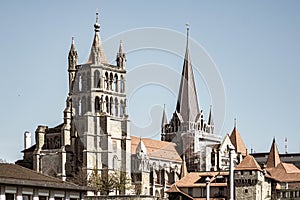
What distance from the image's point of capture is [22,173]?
164 feet

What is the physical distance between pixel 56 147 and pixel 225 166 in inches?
1545

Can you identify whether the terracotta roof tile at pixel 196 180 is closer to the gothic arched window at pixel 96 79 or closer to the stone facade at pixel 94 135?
the stone facade at pixel 94 135

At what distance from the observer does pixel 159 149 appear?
156m

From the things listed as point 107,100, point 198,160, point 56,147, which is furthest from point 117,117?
point 198,160

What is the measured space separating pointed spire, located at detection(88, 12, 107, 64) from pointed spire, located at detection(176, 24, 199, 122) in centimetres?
3748

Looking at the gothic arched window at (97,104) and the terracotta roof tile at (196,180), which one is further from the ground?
the gothic arched window at (97,104)

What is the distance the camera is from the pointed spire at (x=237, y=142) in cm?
16100

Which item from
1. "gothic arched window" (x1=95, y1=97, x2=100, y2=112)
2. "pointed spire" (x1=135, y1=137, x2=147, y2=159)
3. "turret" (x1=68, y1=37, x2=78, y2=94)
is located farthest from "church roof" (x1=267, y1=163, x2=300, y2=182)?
"turret" (x1=68, y1=37, x2=78, y2=94)

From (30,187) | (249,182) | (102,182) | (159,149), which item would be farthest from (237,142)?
(30,187)

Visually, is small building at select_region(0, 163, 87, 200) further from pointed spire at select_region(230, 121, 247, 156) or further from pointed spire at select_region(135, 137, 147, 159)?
pointed spire at select_region(230, 121, 247, 156)

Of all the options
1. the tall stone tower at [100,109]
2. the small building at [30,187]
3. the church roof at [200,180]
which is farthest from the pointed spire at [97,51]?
the small building at [30,187]

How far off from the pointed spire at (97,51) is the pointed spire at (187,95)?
3748 centimetres

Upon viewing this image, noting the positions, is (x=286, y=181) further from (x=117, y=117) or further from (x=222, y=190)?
(x=117, y=117)

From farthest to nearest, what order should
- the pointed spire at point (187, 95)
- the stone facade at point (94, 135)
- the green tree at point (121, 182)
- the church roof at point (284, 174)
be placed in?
the pointed spire at point (187, 95) < the stone facade at point (94, 135) < the church roof at point (284, 174) < the green tree at point (121, 182)
